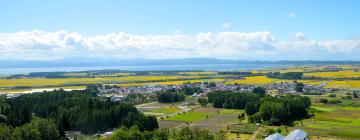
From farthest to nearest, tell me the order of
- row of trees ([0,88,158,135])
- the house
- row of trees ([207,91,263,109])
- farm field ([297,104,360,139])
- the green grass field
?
1. row of trees ([207,91,263,109])
2. the green grass field
3. row of trees ([0,88,158,135])
4. farm field ([297,104,360,139])
5. the house

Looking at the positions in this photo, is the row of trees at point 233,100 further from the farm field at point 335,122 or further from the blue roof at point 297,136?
the blue roof at point 297,136

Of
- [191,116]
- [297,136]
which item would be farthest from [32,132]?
[191,116]

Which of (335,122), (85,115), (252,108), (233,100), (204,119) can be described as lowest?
(204,119)

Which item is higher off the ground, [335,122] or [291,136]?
[291,136]

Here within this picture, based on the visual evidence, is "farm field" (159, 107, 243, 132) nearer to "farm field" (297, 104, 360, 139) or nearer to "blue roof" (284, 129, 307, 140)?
"farm field" (297, 104, 360, 139)

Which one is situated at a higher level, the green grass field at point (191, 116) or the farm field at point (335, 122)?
the farm field at point (335, 122)

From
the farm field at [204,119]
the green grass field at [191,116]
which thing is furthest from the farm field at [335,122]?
the green grass field at [191,116]

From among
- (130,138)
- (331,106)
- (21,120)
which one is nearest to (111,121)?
(21,120)

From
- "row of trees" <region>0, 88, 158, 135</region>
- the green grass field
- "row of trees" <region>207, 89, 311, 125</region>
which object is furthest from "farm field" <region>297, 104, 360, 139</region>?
"row of trees" <region>0, 88, 158, 135</region>

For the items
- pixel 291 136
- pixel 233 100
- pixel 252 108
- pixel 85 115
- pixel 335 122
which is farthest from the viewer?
pixel 233 100

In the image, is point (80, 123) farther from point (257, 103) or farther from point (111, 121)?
point (257, 103)

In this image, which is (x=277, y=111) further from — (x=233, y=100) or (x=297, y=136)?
(x=233, y=100)
